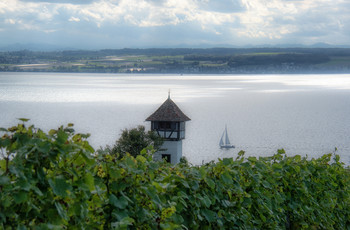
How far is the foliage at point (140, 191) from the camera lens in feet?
8.98

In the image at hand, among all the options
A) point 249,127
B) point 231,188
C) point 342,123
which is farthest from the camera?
point 342,123

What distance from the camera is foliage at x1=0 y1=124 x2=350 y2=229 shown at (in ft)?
8.98

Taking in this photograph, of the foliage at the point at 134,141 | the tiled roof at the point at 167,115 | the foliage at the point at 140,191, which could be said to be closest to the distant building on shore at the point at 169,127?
the tiled roof at the point at 167,115

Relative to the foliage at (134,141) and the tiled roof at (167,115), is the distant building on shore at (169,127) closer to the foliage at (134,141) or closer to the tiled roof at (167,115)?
the tiled roof at (167,115)

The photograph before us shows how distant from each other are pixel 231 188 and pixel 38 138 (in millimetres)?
2573

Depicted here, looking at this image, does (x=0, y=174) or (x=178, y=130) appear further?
(x=178, y=130)

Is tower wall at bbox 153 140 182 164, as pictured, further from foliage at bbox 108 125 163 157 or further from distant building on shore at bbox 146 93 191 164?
foliage at bbox 108 125 163 157

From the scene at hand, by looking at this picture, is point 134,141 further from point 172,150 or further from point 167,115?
point 167,115

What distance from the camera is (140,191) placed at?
3729mm

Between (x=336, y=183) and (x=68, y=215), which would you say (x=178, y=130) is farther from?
(x=68, y=215)

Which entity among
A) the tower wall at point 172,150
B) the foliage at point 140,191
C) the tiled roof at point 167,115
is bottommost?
the tower wall at point 172,150

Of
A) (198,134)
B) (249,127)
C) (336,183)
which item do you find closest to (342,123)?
(249,127)

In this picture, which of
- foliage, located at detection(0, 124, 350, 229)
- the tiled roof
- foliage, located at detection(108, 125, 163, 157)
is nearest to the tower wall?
the tiled roof

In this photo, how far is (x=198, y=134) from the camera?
70000 millimetres
